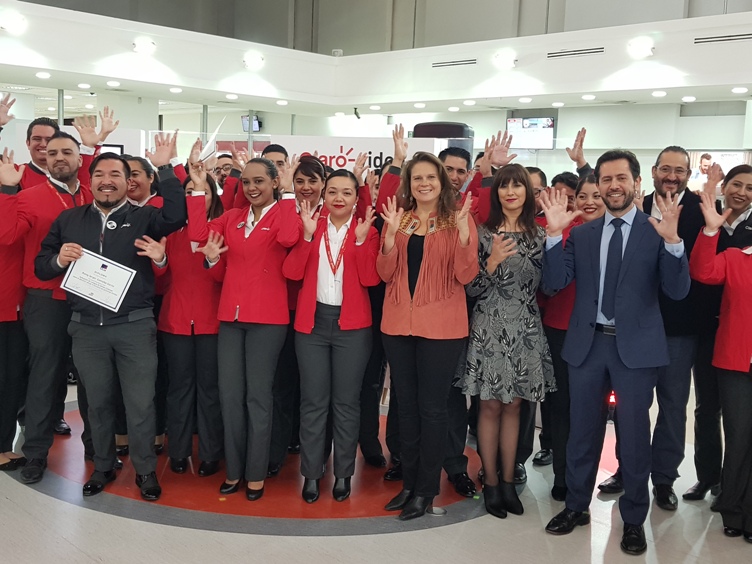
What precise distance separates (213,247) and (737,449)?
2699mm

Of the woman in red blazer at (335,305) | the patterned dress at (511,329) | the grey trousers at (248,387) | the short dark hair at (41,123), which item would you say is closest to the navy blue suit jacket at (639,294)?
the patterned dress at (511,329)

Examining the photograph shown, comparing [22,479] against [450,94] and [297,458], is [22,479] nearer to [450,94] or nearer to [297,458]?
[297,458]

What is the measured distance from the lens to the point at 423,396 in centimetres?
A: 357

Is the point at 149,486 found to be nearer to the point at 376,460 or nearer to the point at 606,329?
the point at 376,460

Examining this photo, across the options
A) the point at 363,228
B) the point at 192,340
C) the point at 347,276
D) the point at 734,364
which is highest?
the point at 363,228

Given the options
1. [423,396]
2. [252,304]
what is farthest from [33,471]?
[423,396]

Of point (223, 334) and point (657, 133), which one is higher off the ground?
point (657, 133)

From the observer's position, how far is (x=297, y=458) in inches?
180

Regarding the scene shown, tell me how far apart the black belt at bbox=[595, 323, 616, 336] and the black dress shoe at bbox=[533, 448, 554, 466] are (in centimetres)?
146

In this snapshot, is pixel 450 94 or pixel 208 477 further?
pixel 450 94

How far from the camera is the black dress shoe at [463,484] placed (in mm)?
4010

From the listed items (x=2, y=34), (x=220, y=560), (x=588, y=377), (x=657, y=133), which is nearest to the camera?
(x=220, y=560)

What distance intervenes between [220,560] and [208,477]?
3.25ft

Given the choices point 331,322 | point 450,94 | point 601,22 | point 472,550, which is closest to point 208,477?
point 331,322
